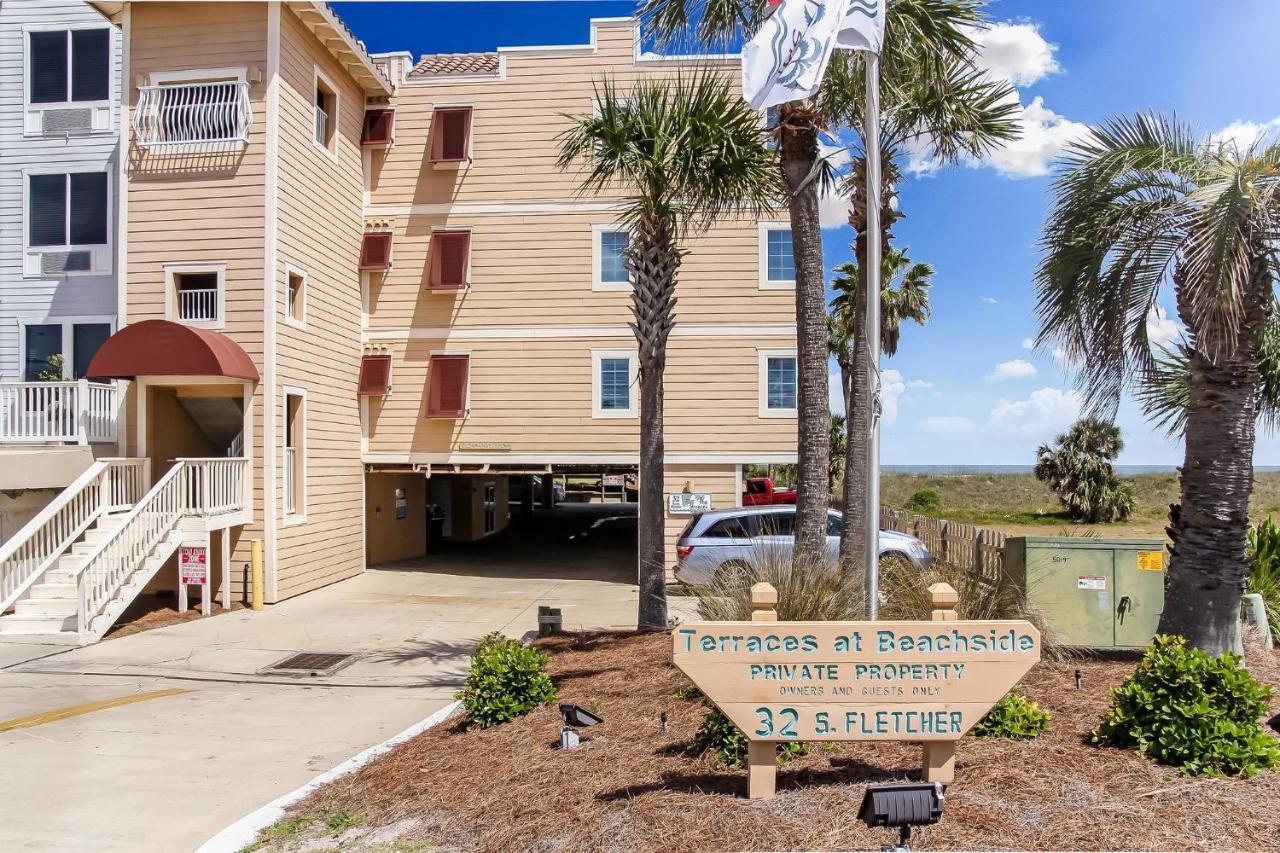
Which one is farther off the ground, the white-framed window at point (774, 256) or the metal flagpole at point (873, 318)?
the white-framed window at point (774, 256)

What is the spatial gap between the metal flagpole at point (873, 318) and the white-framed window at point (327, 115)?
43.6ft

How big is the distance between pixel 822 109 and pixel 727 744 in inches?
292

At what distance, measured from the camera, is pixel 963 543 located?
11.4 m

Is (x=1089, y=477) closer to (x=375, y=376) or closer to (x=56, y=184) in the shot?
(x=375, y=376)

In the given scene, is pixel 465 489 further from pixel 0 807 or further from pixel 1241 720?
pixel 1241 720

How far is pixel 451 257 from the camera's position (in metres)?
18.5

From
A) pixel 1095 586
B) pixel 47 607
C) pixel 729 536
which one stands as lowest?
pixel 47 607

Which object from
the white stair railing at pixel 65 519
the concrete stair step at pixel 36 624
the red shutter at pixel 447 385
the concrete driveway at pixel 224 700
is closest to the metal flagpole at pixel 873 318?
the concrete driveway at pixel 224 700

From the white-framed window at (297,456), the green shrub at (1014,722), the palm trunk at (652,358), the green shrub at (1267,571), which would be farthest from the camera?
the white-framed window at (297,456)

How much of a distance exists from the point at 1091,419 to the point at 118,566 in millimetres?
12362

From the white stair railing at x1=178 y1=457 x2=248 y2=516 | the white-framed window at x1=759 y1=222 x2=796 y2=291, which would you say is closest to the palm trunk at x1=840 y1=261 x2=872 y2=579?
the white-framed window at x1=759 y1=222 x2=796 y2=291

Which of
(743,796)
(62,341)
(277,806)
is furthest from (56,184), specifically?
(743,796)

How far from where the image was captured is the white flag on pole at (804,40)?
653 centimetres

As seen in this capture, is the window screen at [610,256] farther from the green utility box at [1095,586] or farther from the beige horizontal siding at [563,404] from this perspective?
the green utility box at [1095,586]
